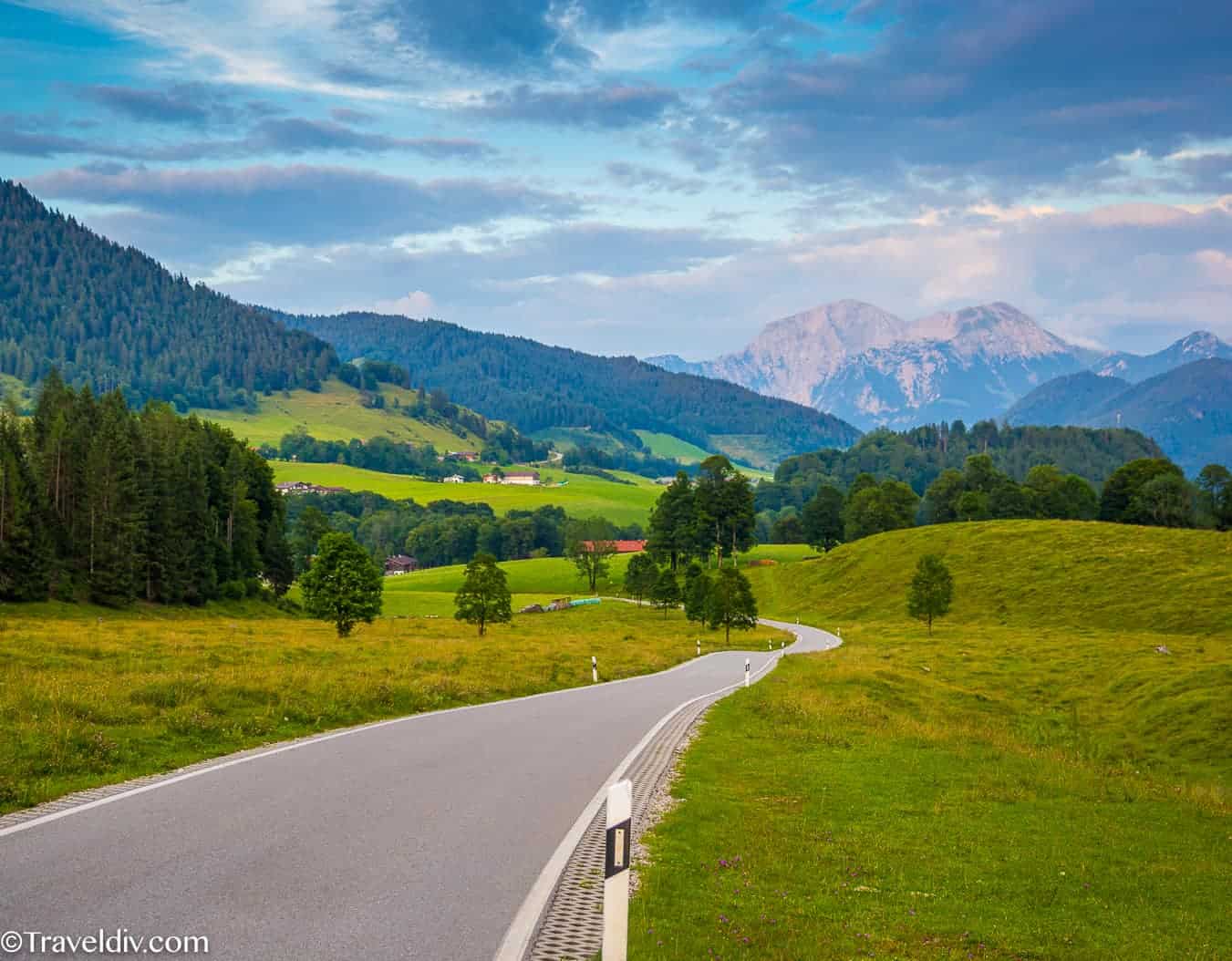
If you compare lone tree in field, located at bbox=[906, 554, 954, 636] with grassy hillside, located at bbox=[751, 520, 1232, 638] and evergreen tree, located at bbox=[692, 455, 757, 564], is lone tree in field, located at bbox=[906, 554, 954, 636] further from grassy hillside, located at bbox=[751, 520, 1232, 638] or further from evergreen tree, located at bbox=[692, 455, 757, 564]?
evergreen tree, located at bbox=[692, 455, 757, 564]

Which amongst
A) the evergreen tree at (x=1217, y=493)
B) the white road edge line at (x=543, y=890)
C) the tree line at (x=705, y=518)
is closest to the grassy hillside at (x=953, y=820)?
the white road edge line at (x=543, y=890)

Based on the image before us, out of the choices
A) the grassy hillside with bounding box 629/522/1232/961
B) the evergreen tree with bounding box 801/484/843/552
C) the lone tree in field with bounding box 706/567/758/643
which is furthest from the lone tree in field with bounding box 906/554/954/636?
the evergreen tree with bounding box 801/484/843/552

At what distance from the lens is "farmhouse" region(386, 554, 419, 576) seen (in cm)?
18488

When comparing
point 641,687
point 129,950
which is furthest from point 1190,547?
point 129,950

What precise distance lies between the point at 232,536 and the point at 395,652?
6444 cm

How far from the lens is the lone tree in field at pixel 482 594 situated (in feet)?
229

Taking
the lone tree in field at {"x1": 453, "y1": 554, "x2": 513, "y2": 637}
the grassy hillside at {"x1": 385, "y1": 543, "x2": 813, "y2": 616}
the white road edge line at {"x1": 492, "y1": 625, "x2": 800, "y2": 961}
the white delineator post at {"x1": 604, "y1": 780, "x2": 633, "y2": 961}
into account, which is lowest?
the grassy hillside at {"x1": 385, "y1": 543, "x2": 813, "y2": 616}

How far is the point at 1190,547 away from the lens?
91.4 metres

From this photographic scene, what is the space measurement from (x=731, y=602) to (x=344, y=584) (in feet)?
90.1

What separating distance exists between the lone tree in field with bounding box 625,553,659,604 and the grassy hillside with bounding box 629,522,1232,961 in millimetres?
61691

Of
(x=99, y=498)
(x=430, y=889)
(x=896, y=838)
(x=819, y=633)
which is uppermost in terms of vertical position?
(x=99, y=498)

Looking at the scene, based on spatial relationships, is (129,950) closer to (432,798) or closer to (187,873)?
(187,873)

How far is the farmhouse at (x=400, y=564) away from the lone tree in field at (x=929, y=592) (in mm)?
120647

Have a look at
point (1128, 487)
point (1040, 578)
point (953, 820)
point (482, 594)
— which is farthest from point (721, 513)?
point (953, 820)
